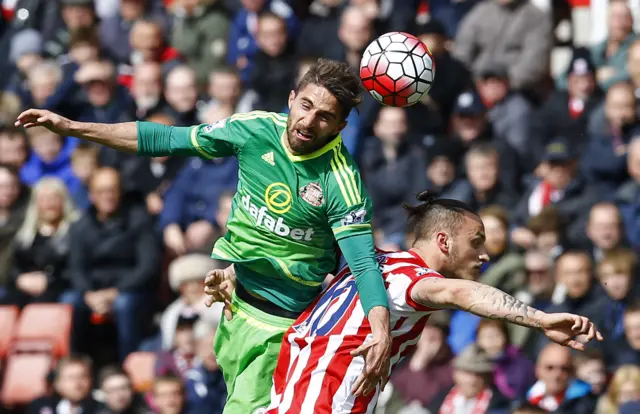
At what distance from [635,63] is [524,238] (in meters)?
2.13

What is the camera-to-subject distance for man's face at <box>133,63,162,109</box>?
1478 cm

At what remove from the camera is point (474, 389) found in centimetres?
1091

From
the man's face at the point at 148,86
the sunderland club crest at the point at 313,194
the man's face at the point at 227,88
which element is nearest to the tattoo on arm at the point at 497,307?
the sunderland club crest at the point at 313,194

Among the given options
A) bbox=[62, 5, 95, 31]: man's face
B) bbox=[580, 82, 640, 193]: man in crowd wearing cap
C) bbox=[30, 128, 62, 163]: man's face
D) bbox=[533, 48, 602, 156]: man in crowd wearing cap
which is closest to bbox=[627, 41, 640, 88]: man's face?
bbox=[580, 82, 640, 193]: man in crowd wearing cap

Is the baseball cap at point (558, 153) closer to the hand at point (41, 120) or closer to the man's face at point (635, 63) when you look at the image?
the man's face at point (635, 63)

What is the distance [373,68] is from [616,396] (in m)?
3.79

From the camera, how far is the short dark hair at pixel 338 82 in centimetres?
721

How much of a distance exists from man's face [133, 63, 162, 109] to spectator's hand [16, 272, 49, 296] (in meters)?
2.28

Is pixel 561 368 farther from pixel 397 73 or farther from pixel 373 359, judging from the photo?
pixel 373 359

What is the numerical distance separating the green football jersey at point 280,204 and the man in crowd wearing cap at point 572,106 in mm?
5707

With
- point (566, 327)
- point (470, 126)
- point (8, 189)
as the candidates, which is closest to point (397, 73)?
point (566, 327)

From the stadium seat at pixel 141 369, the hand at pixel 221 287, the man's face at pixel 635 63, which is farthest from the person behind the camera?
the man's face at pixel 635 63

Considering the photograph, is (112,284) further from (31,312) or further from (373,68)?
(373,68)

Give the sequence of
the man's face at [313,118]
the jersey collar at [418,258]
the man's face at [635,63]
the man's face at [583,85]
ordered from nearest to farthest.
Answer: the jersey collar at [418,258] → the man's face at [313,118] → the man's face at [635,63] → the man's face at [583,85]
